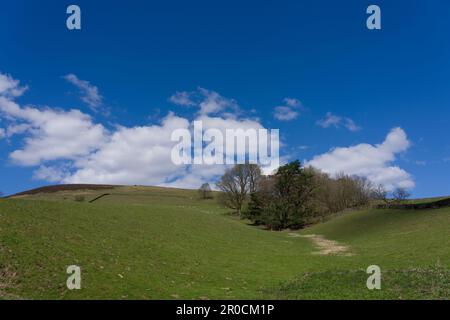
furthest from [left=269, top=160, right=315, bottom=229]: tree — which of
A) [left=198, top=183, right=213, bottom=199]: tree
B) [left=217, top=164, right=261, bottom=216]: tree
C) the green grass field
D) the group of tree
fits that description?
[left=198, top=183, right=213, bottom=199]: tree

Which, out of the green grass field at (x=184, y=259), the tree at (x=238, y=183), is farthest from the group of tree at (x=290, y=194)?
the green grass field at (x=184, y=259)

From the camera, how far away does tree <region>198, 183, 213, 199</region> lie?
155000 millimetres

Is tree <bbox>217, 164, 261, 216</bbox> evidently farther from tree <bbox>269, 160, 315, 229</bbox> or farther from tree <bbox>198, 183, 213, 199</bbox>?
tree <bbox>198, 183, 213, 199</bbox>

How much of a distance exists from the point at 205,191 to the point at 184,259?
12602cm

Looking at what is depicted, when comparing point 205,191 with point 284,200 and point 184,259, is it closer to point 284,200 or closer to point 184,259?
point 284,200

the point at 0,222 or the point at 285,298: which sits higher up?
the point at 0,222

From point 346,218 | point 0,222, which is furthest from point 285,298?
point 346,218

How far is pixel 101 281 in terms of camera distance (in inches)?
841

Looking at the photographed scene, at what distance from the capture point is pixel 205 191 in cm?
15788

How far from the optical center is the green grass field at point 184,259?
2027cm

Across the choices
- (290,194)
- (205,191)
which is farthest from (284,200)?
(205,191)

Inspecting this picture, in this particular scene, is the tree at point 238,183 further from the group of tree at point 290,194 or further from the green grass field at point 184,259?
the green grass field at point 184,259
